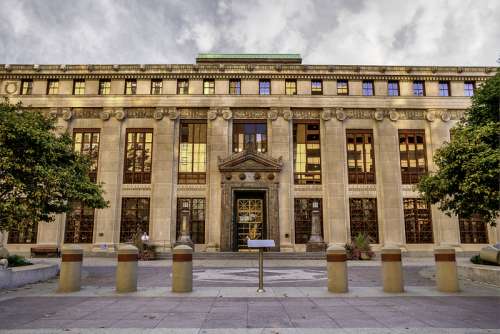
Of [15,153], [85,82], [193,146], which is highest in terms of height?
[85,82]

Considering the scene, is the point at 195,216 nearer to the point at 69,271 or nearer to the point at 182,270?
the point at 69,271

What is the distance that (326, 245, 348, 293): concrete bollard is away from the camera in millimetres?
11406

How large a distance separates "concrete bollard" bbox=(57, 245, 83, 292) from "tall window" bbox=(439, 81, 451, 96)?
3295 cm

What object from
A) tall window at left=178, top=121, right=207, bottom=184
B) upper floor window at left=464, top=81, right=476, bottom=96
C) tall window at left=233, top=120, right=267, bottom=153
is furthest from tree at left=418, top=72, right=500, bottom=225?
tall window at left=178, top=121, right=207, bottom=184

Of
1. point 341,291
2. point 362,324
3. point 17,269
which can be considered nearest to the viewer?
point 362,324

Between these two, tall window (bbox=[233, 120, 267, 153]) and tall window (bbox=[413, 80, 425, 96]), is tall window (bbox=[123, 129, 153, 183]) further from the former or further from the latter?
tall window (bbox=[413, 80, 425, 96])

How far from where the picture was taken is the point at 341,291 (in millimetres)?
11352

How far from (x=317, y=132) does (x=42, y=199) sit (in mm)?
23276

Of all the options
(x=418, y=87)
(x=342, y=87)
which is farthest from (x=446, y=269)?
A: (x=418, y=87)

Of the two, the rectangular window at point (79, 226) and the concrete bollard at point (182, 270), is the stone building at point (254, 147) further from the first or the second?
the concrete bollard at point (182, 270)

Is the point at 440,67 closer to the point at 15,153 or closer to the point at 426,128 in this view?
the point at 426,128

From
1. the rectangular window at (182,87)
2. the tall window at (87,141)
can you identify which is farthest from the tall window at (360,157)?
the tall window at (87,141)

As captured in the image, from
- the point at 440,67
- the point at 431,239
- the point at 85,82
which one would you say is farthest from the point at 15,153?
the point at 440,67

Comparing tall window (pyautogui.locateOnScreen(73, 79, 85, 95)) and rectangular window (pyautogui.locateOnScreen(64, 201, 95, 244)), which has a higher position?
tall window (pyautogui.locateOnScreen(73, 79, 85, 95))
